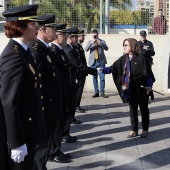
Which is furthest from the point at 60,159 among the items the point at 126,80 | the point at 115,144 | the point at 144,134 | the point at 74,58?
the point at 74,58

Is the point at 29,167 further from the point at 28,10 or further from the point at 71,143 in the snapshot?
the point at 71,143

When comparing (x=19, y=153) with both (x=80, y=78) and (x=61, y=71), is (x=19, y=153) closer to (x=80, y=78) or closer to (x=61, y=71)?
(x=61, y=71)

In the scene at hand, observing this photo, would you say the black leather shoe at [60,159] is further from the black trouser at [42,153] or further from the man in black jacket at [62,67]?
the black trouser at [42,153]

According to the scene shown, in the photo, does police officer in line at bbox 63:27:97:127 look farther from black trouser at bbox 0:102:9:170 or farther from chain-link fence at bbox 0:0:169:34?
chain-link fence at bbox 0:0:169:34

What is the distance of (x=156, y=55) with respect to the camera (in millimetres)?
13453

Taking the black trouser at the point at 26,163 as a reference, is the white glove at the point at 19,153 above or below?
above

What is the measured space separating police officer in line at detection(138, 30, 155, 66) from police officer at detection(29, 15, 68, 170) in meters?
7.16

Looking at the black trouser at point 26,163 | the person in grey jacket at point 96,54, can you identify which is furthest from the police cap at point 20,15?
the person in grey jacket at point 96,54

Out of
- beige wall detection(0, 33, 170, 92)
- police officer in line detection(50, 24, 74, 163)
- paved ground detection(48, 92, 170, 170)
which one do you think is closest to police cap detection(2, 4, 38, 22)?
police officer in line detection(50, 24, 74, 163)

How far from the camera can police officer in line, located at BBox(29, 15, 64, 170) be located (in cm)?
501

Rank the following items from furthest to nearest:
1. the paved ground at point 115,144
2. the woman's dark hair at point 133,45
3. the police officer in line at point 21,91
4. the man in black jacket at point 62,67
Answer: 1. the woman's dark hair at point 133,45
2. the paved ground at point 115,144
3. the man in black jacket at point 62,67
4. the police officer in line at point 21,91

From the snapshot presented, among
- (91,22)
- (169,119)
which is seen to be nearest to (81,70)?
(169,119)

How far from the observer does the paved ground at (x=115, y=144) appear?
20.5 ft

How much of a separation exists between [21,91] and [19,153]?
49 centimetres
